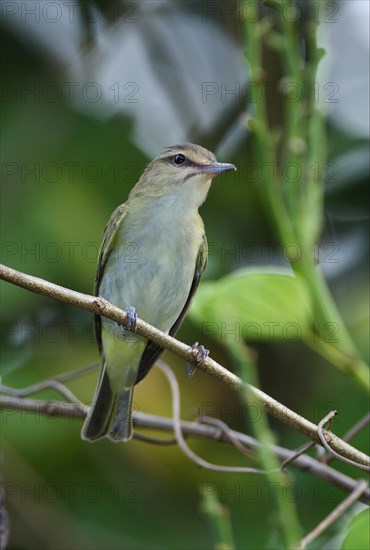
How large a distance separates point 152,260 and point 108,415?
2.03ft

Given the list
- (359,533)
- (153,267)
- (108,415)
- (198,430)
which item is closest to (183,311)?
(153,267)

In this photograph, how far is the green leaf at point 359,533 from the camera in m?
2.14

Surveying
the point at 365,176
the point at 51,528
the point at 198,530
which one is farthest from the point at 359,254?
the point at 51,528

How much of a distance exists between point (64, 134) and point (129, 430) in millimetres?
1455

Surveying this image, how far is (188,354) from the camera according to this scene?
227cm

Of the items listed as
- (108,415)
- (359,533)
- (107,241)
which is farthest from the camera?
(107,241)

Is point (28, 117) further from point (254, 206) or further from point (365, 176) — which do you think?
point (365, 176)

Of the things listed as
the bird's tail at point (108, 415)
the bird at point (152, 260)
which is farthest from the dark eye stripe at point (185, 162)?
the bird's tail at point (108, 415)

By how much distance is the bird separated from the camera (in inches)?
139

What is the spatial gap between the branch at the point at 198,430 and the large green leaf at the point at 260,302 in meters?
0.40

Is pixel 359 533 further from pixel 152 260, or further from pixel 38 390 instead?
pixel 152 260

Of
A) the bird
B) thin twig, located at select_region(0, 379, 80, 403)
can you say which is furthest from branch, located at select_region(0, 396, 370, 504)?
the bird

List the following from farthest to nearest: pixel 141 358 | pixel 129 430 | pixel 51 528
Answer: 1. pixel 141 358
2. pixel 51 528
3. pixel 129 430

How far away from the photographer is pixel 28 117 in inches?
160
